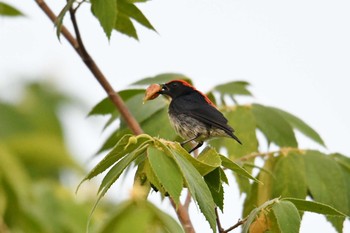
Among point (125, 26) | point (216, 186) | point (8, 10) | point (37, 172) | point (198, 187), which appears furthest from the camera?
point (8, 10)

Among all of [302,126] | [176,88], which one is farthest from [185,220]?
[302,126]

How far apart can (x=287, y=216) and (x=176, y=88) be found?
1.93 m

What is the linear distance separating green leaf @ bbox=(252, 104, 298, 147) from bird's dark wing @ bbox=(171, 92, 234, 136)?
0.32 meters

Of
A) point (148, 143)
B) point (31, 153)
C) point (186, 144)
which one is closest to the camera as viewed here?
point (148, 143)

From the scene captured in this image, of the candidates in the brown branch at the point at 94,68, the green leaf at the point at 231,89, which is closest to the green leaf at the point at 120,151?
the brown branch at the point at 94,68

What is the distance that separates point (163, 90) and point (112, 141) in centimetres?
39

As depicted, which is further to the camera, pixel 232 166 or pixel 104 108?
pixel 104 108

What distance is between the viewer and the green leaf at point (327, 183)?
167 inches

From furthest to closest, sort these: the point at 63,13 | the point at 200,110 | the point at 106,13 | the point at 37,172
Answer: the point at 200,110
the point at 63,13
the point at 106,13
the point at 37,172

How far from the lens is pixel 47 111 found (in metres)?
3.12

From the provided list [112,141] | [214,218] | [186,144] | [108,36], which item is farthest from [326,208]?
[112,141]

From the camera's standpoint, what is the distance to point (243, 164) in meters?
3.85

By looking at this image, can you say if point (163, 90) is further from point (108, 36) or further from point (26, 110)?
point (26, 110)

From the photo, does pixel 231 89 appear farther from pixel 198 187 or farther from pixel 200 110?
pixel 198 187
